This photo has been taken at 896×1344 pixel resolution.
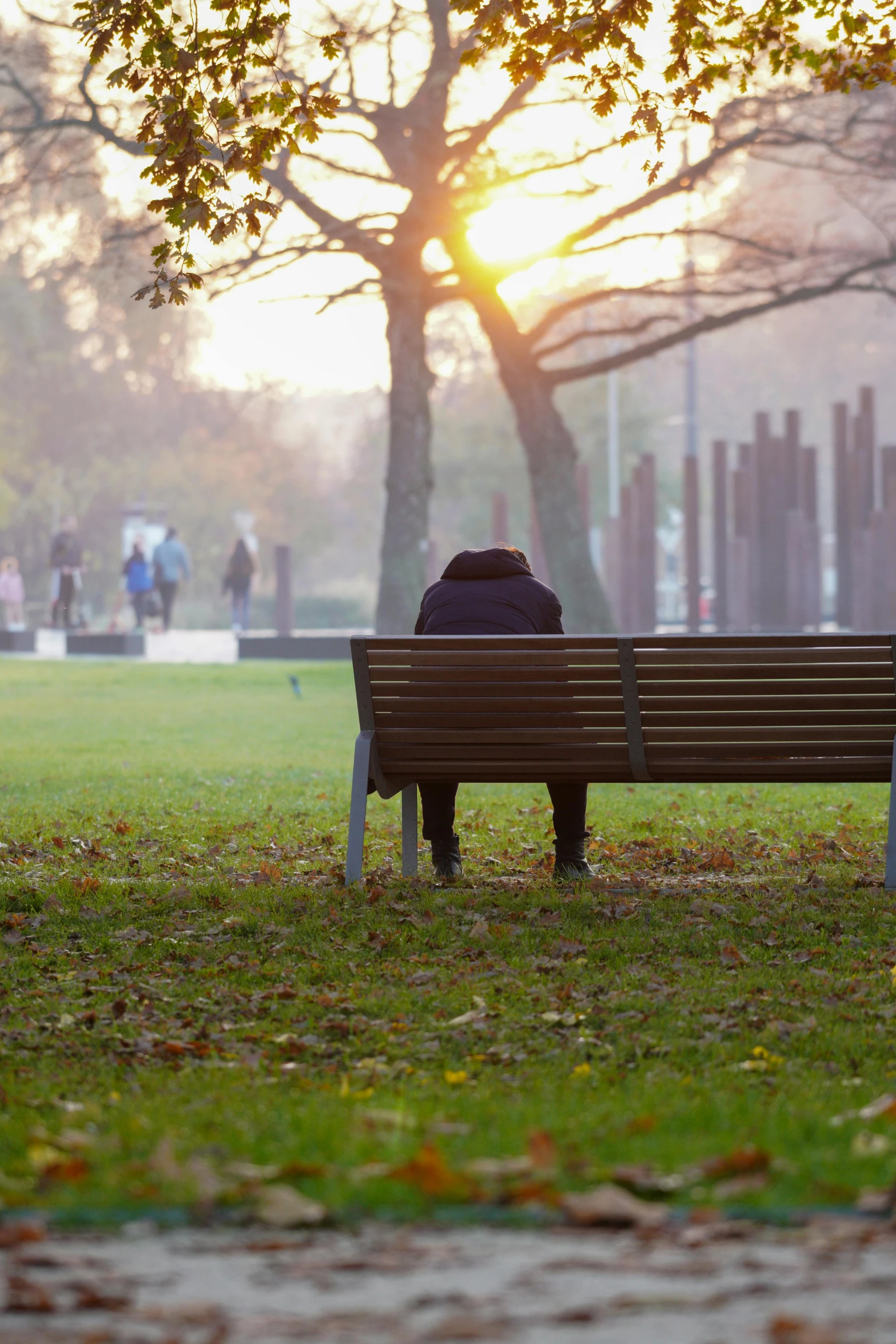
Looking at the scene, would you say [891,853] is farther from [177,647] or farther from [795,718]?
[177,647]

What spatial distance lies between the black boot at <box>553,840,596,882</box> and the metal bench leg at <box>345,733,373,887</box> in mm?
843

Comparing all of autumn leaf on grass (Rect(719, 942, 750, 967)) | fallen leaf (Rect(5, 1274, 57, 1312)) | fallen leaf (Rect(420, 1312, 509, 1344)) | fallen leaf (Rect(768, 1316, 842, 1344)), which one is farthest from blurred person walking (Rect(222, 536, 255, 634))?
fallen leaf (Rect(768, 1316, 842, 1344))

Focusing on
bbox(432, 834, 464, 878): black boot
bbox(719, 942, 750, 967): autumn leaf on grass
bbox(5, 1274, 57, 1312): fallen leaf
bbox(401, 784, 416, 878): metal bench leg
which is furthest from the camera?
bbox(401, 784, 416, 878): metal bench leg

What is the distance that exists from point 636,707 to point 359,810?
46.8 inches

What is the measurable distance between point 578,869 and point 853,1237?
461cm

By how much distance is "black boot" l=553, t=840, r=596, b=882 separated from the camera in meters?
7.61

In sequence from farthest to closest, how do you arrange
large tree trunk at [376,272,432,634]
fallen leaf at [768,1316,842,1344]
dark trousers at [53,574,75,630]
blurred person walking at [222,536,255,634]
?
dark trousers at [53,574,75,630]
blurred person walking at [222,536,255,634]
large tree trunk at [376,272,432,634]
fallen leaf at [768,1316,842,1344]

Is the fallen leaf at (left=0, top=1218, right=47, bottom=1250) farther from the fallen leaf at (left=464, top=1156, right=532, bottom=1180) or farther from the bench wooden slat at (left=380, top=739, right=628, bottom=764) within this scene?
the bench wooden slat at (left=380, top=739, right=628, bottom=764)

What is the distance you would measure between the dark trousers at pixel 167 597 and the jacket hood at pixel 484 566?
1103 inches

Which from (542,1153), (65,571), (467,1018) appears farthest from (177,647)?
(542,1153)

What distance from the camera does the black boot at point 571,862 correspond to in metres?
7.61

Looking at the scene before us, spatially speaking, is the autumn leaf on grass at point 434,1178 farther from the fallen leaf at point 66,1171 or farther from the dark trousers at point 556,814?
the dark trousers at point 556,814

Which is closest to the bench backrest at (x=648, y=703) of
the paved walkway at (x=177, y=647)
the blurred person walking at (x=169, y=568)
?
the paved walkway at (x=177, y=647)

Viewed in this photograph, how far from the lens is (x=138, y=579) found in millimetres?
35281
